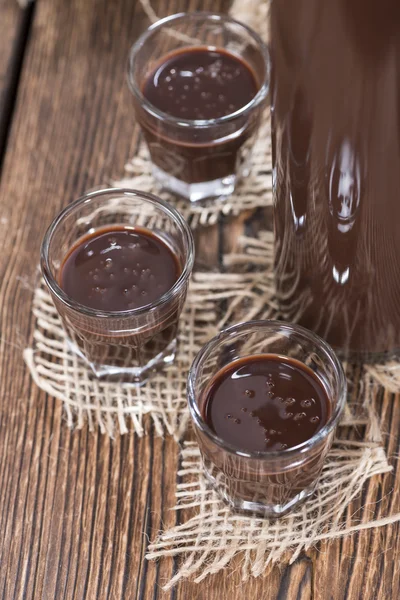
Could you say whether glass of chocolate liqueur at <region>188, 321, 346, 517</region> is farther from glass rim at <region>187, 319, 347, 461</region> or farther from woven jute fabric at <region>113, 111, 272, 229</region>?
woven jute fabric at <region>113, 111, 272, 229</region>

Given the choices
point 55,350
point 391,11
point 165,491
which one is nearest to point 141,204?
point 55,350

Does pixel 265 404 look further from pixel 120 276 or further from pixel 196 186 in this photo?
pixel 196 186

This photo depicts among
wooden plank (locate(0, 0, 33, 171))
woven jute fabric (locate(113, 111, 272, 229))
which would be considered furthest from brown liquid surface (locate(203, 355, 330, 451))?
wooden plank (locate(0, 0, 33, 171))

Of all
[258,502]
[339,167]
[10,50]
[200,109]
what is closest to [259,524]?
[258,502]

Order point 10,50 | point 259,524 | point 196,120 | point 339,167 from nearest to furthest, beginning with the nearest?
point 339,167, point 259,524, point 196,120, point 10,50

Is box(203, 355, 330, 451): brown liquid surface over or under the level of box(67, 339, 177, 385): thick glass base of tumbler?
over

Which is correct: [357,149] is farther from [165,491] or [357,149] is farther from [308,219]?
[165,491]

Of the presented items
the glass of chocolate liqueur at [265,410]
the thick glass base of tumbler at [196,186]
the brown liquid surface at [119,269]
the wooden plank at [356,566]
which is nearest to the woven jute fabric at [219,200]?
the thick glass base of tumbler at [196,186]
